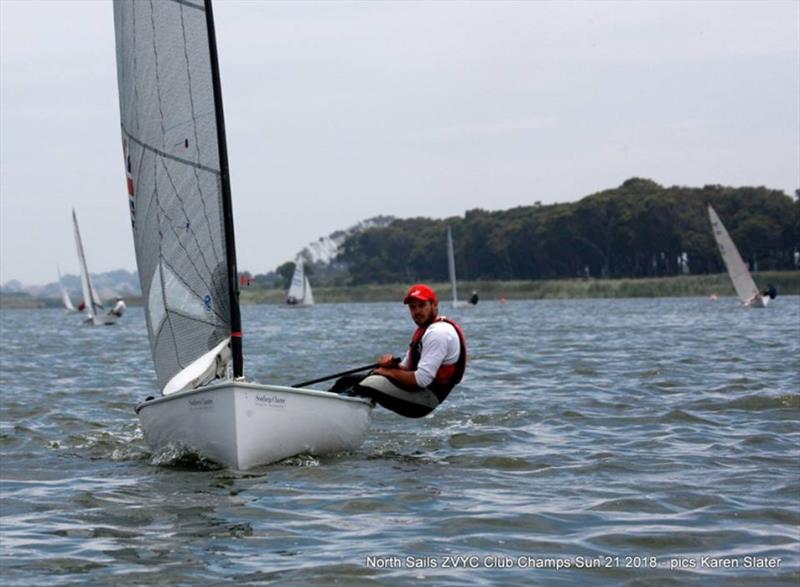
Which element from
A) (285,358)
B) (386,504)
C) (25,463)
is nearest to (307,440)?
(386,504)

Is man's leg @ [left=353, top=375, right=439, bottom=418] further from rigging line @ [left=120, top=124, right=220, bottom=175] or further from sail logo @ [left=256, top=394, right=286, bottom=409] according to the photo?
rigging line @ [left=120, top=124, right=220, bottom=175]

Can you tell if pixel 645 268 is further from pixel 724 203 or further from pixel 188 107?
pixel 188 107

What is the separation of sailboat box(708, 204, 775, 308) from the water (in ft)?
113

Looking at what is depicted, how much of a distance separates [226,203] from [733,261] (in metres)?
42.3

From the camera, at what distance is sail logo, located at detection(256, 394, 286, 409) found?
8.73 m

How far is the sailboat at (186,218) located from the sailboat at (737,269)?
4090cm

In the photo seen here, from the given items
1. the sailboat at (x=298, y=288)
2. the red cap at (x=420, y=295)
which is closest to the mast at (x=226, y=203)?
the red cap at (x=420, y=295)

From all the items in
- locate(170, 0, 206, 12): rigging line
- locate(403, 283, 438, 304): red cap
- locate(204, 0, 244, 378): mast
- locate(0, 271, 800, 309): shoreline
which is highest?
locate(170, 0, 206, 12): rigging line

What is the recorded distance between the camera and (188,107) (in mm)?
9797

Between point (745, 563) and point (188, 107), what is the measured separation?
5.63m

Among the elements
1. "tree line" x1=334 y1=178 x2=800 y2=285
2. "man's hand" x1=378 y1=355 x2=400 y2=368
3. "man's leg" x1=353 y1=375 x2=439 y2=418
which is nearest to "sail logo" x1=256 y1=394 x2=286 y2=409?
"man's leg" x1=353 y1=375 x2=439 y2=418

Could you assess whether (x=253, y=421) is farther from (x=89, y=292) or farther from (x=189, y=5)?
(x=89, y=292)

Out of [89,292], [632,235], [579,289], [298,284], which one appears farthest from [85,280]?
[632,235]

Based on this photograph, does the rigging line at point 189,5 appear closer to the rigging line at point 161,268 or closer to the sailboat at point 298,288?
the rigging line at point 161,268
